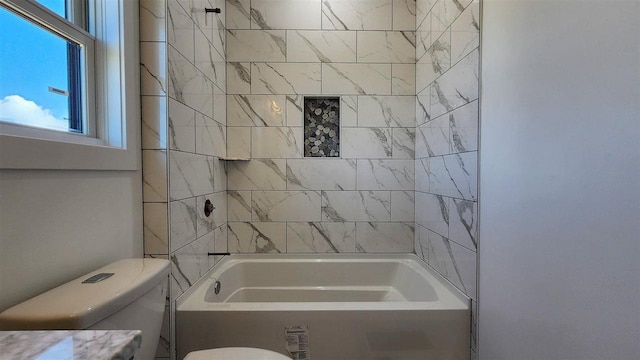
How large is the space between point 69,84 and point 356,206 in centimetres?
186

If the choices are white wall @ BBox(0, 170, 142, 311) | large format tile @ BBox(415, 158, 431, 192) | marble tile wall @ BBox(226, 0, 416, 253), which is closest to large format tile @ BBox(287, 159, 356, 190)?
marble tile wall @ BBox(226, 0, 416, 253)

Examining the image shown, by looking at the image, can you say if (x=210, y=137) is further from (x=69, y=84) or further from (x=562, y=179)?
(x=562, y=179)

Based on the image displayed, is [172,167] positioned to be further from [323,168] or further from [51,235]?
[323,168]

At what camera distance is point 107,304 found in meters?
0.80

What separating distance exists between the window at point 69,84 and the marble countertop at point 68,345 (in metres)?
0.45

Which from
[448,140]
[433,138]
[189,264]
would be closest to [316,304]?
[189,264]

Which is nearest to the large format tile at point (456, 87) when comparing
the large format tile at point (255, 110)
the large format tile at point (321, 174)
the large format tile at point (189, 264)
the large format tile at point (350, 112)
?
the large format tile at point (350, 112)

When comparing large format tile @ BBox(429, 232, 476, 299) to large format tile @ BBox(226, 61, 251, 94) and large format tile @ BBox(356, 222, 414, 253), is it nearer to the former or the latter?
large format tile @ BBox(356, 222, 414, 253)

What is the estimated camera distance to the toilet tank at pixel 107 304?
71 cm

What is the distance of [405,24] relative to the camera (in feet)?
7.75

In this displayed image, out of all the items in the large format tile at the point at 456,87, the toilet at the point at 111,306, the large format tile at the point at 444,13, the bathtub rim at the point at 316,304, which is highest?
the large format tile at the point at 444,13

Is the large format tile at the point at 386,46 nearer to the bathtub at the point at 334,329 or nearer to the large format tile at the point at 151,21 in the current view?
the large format tile at the point at 151,21

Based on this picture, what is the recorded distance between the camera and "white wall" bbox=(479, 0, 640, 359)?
723 mm

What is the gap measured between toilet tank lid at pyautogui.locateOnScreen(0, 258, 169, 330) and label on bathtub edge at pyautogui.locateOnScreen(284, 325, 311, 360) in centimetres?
71
